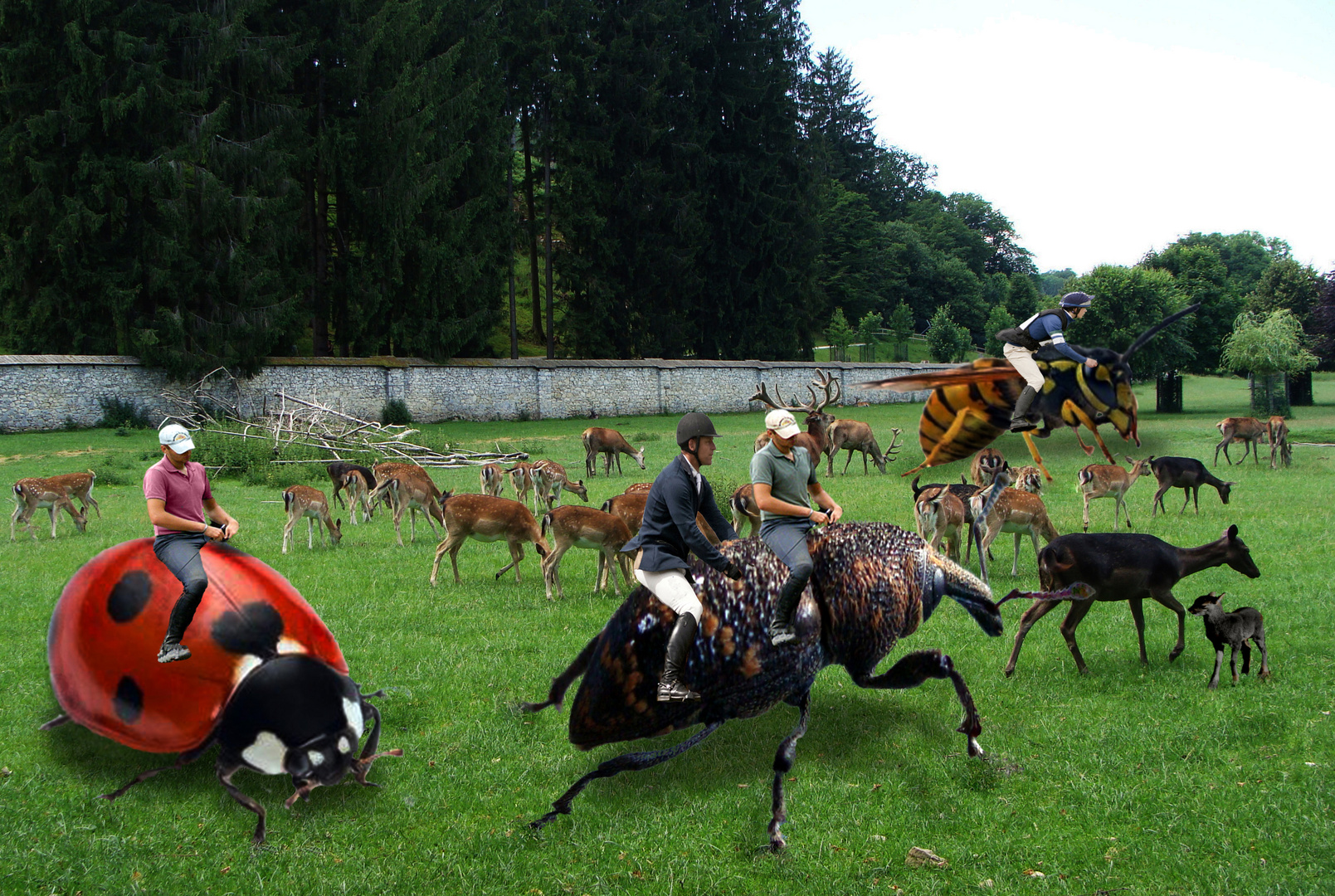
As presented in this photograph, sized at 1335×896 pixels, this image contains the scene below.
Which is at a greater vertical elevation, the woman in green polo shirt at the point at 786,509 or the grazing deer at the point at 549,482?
the woman in green polo shirt at the point at 786,509

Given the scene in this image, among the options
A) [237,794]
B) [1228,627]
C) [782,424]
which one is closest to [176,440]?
[237,794]

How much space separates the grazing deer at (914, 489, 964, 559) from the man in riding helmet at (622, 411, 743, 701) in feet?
28.1

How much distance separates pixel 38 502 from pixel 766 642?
651 inches

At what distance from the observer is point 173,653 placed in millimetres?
6258

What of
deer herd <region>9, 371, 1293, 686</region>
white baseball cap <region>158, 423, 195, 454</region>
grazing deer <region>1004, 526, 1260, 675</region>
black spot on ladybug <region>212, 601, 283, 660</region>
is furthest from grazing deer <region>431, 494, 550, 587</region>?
white baseball cap <region>158, 423, 195, 454</region>

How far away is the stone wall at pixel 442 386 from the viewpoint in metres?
34.7

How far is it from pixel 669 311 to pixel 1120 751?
48.3 metres

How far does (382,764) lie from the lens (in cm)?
760

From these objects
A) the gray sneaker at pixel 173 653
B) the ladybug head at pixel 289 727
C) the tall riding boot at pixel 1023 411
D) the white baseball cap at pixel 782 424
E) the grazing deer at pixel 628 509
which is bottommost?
the ladybug head at pixel 289 727

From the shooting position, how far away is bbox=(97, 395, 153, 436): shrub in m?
35.6

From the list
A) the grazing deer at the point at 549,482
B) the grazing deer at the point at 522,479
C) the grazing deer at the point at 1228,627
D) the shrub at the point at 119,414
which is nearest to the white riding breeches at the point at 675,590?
the grazing deer at the point at 1228,627

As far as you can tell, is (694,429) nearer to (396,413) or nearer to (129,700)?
(129,700)

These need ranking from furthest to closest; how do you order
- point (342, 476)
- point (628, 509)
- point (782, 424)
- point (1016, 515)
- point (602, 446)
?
point (602, 446)
point (342, 476)
point (628, 509)
point (1016, 515)
point (782, 424)

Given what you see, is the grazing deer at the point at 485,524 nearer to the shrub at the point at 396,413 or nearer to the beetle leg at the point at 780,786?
the beetle leg at the point at 780,786
